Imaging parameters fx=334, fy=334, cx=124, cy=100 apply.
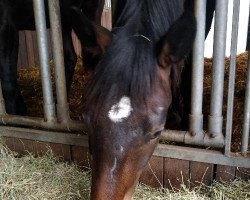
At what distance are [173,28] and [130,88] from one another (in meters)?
0.30

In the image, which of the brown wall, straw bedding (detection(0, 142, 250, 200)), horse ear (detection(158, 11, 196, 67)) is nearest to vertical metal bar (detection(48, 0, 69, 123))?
straw bedding (detection(0, 142, 250, 200))

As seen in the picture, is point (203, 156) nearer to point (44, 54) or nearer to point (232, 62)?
point (232, 62)

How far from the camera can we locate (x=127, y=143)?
1325mm

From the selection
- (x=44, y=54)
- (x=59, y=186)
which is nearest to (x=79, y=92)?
(x=44, y=54)

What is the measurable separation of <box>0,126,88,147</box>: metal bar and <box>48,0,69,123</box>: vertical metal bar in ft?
0.41

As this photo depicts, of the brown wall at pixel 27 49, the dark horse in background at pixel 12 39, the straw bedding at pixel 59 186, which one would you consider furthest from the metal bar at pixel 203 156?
the brown wall at pixel 27 49

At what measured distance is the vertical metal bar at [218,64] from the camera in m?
1.67

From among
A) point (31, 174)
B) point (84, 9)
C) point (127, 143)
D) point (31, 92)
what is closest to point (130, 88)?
point (127, 143)

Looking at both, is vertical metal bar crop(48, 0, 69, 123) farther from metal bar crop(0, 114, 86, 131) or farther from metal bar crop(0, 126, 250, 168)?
metal bar crop(0, 126, 250, 168)

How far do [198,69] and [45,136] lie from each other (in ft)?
3.63

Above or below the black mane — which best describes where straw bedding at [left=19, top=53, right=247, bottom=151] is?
below

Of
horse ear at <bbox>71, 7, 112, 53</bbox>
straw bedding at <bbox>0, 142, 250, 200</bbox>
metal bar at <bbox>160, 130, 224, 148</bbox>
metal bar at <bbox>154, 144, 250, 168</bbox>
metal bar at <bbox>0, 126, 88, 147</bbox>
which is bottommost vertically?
straw bedding at <bbox>0, 142, 250, 200</bbox>

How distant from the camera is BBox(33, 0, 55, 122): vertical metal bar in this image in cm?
195

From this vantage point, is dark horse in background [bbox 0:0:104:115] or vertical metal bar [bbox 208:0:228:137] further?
dark horse in background [bbox 0:0:104:115]
